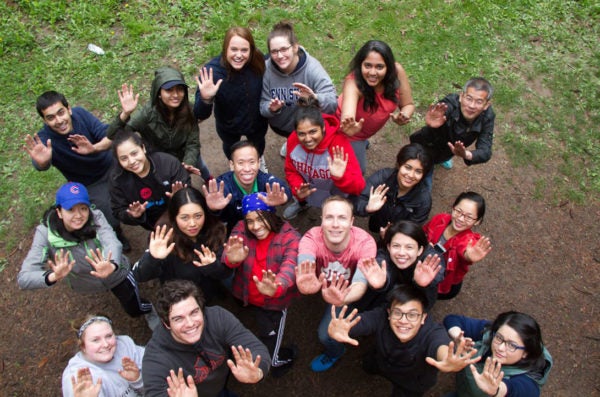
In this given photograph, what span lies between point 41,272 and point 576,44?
9.09 meters

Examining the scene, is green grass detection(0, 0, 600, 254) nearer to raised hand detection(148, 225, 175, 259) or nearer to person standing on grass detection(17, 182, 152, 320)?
person standing on grass detection(17, 182, 152, 320)

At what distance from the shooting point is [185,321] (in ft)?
11.3

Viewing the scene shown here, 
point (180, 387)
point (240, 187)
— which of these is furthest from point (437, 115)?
point (180, 387)

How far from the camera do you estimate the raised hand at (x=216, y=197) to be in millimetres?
4465

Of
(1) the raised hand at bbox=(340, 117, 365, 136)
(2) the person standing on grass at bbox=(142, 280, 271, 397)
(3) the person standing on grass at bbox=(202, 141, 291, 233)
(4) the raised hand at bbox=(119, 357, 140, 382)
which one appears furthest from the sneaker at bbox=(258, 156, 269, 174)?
(4) the raised hand at bbox=(119, 357, 140, 382)

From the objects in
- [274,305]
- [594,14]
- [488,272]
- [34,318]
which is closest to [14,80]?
[34,318]

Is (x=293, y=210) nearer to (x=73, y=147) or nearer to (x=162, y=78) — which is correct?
(x=162, y=78)

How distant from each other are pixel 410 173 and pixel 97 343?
334 centimetres

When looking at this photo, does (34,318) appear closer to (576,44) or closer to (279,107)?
(279,107)

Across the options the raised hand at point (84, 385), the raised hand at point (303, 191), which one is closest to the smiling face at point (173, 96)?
the raised hand at point (303, 191)

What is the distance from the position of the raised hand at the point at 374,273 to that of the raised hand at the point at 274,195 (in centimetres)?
104

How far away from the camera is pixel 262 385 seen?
15.5 ft

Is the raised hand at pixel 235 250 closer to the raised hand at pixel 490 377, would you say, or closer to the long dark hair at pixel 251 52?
the long dark hair at pixel 251 52

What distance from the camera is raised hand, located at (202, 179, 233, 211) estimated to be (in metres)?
4.46
